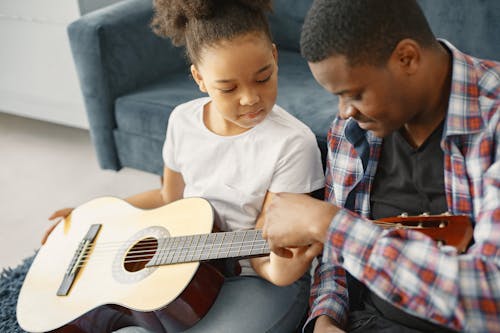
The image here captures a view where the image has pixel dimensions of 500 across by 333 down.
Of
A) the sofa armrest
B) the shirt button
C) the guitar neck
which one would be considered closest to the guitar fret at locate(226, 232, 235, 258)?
the guitar neck

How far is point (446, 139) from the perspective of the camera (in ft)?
3.14

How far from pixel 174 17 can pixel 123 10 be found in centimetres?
103

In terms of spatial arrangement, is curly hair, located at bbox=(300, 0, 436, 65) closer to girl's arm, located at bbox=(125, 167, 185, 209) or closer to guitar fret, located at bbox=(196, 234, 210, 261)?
guitar fret, located at bbox=(196, 234, 210, 261)

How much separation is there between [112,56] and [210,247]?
1.19 meters

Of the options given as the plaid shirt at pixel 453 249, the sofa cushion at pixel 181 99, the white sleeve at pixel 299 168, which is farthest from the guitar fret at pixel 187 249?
the sofa cushion at pixel 181 99

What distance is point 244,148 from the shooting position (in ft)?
4.40

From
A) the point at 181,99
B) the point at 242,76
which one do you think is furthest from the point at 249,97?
the point at 181,99

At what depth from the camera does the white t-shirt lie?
127 cm

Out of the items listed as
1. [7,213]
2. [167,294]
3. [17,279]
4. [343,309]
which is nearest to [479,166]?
[343,309]

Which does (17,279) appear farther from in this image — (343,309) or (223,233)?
(343,309)

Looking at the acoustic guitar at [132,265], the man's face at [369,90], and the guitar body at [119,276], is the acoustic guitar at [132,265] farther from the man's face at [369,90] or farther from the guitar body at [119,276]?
the man's face at [369,90]

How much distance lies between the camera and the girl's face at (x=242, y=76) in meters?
1.21

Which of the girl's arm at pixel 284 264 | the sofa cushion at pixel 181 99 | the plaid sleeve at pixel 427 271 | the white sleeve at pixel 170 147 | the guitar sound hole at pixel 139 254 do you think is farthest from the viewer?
the sofa cushion at pixel 181 99

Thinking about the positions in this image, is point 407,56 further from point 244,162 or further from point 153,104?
point 153,104
